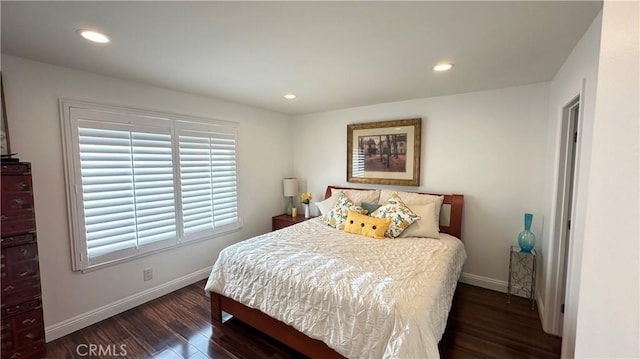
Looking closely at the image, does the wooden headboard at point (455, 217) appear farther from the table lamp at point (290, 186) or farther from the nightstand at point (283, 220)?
the table lamp at point (290, 186)

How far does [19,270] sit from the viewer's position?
5.87 ft

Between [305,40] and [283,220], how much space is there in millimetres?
2809

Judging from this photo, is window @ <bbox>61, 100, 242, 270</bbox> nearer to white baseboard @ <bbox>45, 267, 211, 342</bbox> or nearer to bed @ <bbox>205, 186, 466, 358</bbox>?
white baseboard @ <bbox>45, 267, 211, 342</bbox>

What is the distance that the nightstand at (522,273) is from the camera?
270cm

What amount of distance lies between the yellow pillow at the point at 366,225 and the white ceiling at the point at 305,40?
147 cm

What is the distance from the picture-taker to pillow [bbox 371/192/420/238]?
2898mm

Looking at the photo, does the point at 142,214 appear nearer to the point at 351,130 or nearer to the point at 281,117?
the point at 281,117

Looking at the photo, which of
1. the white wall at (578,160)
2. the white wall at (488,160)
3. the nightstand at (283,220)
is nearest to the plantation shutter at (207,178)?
the nightstand at (283,220)

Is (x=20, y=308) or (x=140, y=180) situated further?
(x=140, y=180)

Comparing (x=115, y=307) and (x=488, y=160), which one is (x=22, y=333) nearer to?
(x=115, y=307)

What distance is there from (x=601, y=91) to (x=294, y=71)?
2.12 metres

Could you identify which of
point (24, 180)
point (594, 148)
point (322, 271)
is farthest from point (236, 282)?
point (594, 148)

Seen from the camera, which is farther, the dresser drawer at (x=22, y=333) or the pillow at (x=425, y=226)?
the pillow at (x=425, y=226)

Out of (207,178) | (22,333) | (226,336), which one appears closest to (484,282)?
(226,336)
